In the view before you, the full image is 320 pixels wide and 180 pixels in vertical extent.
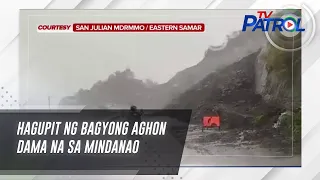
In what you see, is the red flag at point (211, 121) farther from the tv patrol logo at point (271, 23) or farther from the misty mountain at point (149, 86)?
the tv patrol logo at point (271, 23)

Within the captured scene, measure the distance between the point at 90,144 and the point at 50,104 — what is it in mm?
252

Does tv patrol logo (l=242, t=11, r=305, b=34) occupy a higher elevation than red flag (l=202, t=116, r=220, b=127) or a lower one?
higher

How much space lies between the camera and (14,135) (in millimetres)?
1769

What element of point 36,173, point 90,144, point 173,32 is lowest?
point 36,173

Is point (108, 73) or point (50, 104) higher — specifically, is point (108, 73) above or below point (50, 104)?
above

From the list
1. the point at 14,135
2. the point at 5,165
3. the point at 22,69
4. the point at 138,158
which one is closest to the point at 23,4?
the point at 22,69

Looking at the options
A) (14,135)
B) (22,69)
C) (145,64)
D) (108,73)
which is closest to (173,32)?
(145,64)

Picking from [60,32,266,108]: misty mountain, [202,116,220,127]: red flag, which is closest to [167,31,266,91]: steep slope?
[60,32,266,108]: misty mountain

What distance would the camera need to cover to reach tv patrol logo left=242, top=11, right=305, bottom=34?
1703mm

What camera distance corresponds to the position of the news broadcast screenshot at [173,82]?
5.55ft

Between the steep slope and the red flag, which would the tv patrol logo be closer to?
the steep slope

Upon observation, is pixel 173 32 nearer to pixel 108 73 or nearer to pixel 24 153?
pixel 108 73

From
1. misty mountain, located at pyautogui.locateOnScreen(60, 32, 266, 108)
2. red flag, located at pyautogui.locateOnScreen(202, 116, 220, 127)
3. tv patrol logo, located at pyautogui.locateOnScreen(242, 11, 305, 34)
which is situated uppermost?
tv patrol logo, located at pyautogui.locateOnScreen(242, 11, 305, 34)

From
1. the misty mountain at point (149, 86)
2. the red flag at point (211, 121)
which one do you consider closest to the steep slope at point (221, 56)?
the misty mountain at point (149, 86)
